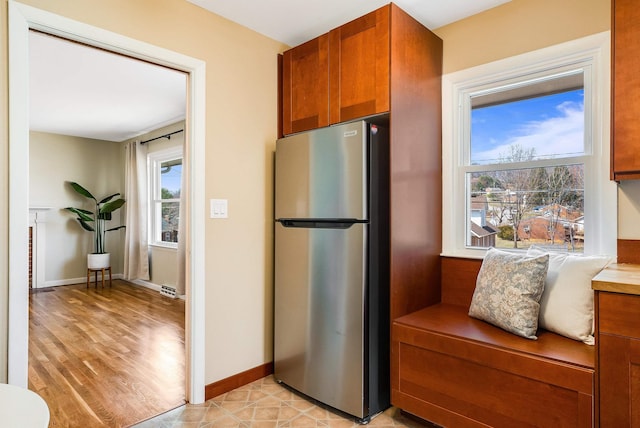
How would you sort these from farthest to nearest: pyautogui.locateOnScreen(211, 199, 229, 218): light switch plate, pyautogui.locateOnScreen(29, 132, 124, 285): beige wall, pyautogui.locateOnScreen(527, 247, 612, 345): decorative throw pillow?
pyautogui.locateOnScreen(29, 132, 124, 285): beige wall → pyautogui.locateOnScreen(211, 199, 229, 218): light switch plate → pyautogui.locateOnScreen(527, 247, 612, 345): decorative throw pillow

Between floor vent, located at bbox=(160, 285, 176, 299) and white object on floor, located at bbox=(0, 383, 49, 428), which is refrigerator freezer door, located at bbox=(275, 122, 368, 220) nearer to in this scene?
white object on floor, located at bbox=(0, 383, 49, 428)

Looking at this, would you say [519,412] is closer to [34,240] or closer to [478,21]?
[478,21]

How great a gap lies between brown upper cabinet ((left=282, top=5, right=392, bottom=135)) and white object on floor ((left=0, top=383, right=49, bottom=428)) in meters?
1.90

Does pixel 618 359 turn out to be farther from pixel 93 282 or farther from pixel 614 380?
pixel 93 282

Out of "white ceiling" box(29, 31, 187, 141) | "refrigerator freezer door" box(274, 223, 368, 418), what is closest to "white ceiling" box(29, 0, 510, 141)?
"white ceiling" box(29, 31, 187, 141)

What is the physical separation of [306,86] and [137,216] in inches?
178

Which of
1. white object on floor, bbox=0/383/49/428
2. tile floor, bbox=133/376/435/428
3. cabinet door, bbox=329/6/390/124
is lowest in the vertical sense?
tile floor, bbox=133/376/435/428

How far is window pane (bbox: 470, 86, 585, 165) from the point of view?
2.12 m

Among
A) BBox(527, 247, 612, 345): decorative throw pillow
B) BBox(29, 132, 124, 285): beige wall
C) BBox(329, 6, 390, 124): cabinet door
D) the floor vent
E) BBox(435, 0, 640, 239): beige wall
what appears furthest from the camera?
BBox(29, 132, 124, 285): beige wall

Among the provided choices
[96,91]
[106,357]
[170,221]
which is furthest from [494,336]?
[170,221]

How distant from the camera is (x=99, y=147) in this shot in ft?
21.2

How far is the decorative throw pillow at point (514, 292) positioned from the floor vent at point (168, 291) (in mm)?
4430

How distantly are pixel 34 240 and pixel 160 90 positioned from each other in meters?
3.69

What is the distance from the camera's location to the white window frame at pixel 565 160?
195 cm
